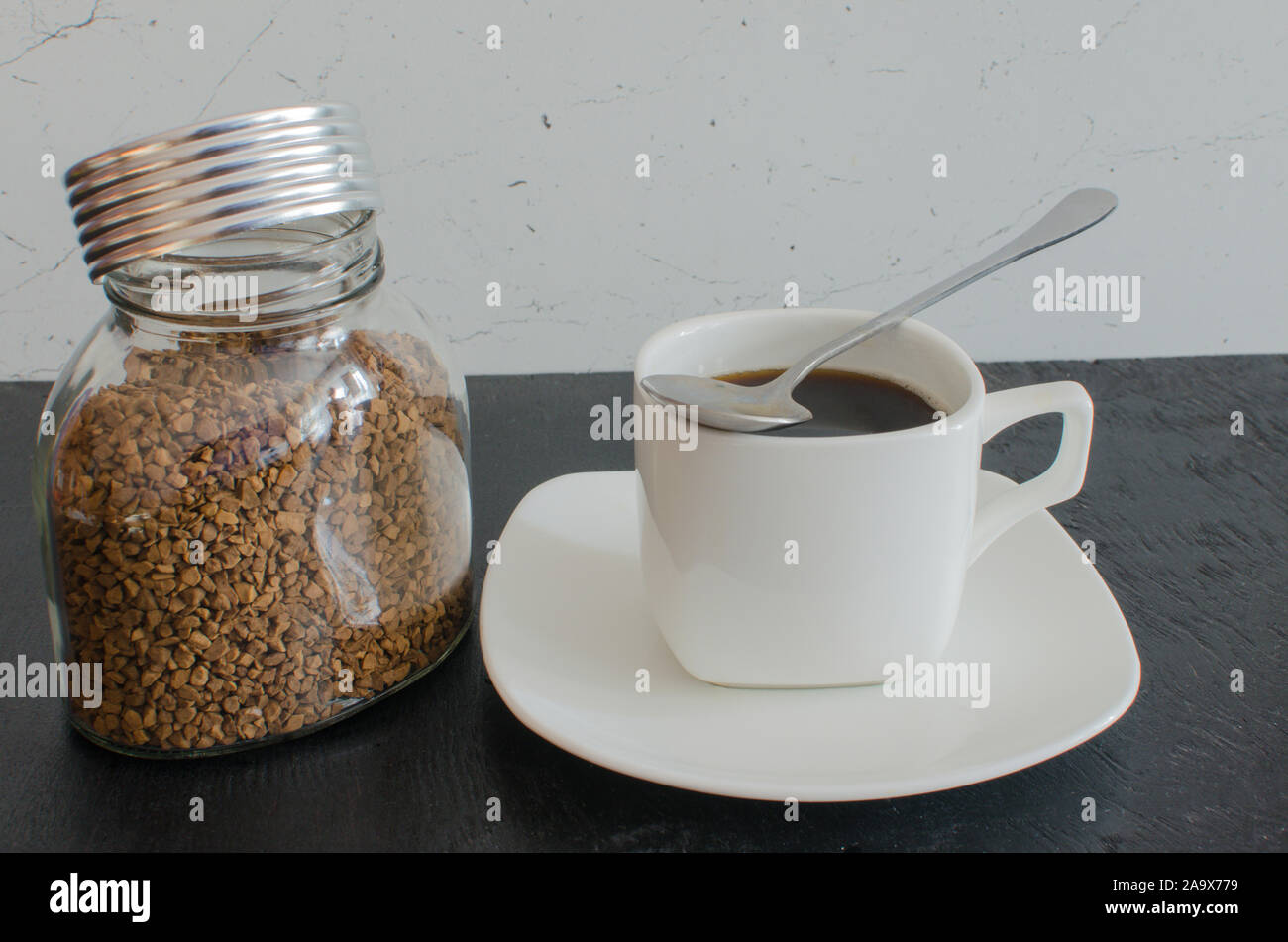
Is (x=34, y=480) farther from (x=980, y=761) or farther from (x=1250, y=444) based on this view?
(x=1250, y=444)

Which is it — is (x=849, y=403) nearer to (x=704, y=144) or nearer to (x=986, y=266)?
(x=986, y=266)

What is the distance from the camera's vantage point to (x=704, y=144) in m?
0.96

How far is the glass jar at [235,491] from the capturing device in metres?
0.52

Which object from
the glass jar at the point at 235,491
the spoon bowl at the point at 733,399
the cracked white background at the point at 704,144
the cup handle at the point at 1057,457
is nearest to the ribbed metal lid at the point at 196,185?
the glass jar at the point at 235,491

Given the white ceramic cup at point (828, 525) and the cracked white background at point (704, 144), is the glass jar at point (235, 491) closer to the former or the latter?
the white ceramic cup at point (828, 525)

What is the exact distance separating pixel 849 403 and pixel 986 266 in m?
0.11

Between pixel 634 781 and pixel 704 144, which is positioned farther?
pixel 704 144

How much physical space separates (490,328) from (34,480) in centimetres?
53

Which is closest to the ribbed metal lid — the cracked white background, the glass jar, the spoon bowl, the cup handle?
the glass jar

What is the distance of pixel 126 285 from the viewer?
534 mm

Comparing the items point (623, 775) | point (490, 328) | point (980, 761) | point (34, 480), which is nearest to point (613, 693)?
point (623, 775)

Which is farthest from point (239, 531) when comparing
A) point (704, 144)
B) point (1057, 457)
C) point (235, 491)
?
point (704, 144)

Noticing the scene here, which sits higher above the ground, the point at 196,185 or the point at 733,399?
the point at 196,185

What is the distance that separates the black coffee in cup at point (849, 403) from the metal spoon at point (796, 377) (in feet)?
0.04
